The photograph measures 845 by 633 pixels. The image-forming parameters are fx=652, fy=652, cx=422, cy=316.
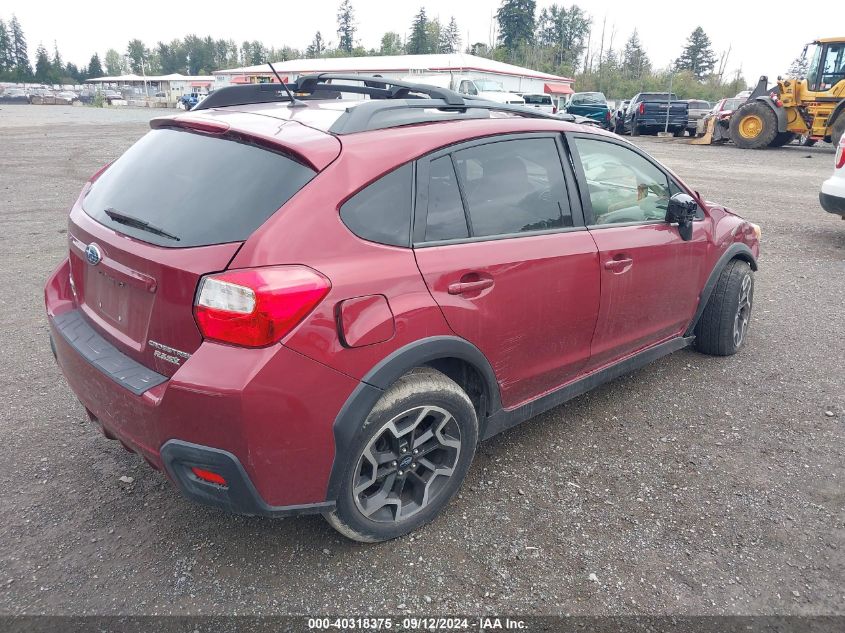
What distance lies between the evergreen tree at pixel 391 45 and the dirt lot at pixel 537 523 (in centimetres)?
10344

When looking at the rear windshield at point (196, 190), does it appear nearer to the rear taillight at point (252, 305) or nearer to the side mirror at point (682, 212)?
the rear taillight at point (252, 305)

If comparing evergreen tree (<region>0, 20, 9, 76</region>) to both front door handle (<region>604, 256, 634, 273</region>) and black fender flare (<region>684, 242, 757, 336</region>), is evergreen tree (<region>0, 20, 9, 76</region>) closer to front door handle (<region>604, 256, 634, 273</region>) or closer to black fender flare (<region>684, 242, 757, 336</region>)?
black fender flare (<region>684, 242, 757, 336</region>)

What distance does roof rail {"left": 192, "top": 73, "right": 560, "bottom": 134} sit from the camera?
2640mm

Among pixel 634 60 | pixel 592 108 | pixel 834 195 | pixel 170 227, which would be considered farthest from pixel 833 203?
pixel 634 60

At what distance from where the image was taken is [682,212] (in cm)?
370

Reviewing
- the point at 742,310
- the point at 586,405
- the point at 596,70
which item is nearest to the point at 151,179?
the point at 586,405

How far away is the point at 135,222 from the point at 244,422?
96 centimetres

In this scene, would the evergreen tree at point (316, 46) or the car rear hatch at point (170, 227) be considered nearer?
the car rear hatch at point (170, 227)

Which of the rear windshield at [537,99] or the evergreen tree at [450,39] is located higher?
the evergreen tree at [450,39]

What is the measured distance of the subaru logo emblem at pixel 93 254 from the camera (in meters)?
2.56

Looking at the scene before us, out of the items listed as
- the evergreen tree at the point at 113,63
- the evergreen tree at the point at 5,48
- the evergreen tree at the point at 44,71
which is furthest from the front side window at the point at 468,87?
the evergreen tree at the point at 113,63

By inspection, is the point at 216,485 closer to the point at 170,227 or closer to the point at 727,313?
the point at 170,227

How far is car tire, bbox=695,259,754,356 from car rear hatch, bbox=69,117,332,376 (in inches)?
123

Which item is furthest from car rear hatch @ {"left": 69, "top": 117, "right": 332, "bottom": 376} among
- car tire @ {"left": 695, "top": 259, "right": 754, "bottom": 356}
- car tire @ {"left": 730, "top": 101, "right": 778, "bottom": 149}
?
car tire @ {"left": 730, "top": 101, "right": 778, "bottom": 149}
